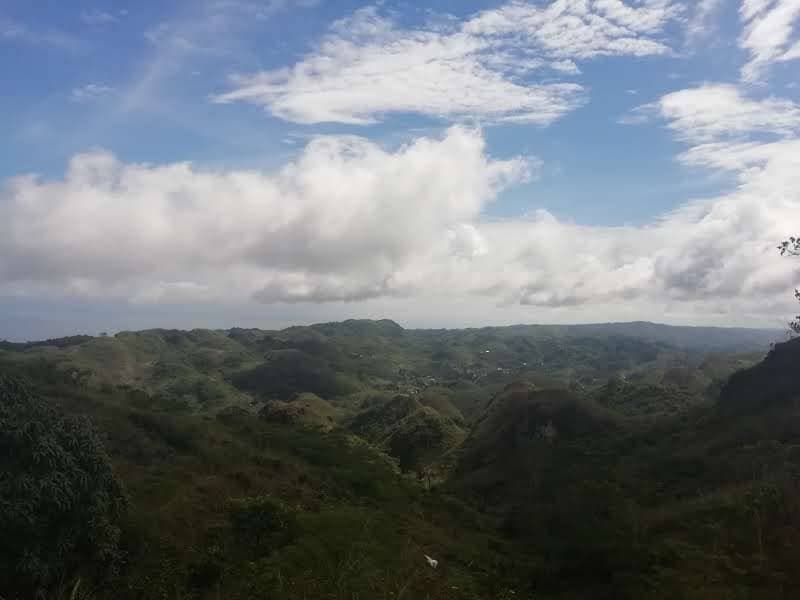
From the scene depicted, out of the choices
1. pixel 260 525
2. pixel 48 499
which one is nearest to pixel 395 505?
pixel 260 525

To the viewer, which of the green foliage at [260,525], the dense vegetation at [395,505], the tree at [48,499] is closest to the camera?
the tree at [48,499]

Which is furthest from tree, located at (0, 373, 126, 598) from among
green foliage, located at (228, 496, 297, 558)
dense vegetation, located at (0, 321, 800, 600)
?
green foliage, located at (228, 496, 297, 558)

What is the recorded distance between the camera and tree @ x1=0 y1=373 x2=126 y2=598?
39.0 feet

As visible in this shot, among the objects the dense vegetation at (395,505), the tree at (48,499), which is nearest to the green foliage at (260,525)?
the dense vegetation at (395,505)

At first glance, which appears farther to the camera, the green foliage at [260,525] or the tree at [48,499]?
the green foliage at [260,525]

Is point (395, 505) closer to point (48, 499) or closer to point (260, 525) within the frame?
point (260, 525)

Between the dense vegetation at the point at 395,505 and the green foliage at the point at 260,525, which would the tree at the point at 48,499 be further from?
the green foliage at the point at 260,525

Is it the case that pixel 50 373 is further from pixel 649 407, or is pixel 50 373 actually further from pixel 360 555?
pixel 649 407

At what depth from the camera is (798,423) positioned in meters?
38.8

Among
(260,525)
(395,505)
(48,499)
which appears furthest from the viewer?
(395,505)

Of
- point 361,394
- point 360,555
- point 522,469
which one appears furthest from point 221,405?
point 360,555

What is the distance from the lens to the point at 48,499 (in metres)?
12.5

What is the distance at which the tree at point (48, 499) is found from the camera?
11875 millimetres

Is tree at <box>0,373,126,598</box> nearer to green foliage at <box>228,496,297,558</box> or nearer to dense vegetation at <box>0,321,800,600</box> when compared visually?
dense vegetation at <box>0,321,800,600</box>
